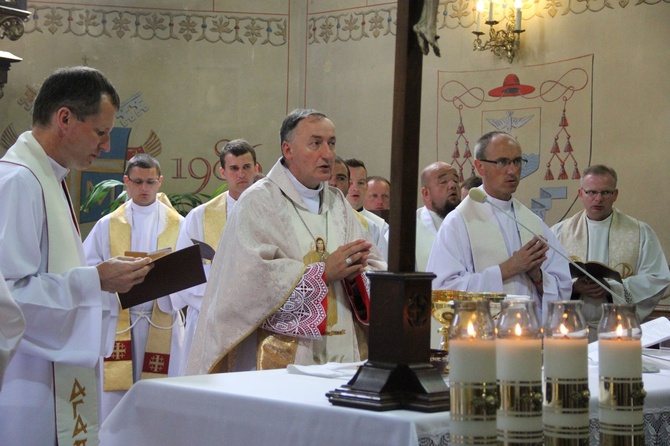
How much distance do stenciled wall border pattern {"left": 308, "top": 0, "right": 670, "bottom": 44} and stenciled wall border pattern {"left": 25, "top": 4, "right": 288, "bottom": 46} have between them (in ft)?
1.51

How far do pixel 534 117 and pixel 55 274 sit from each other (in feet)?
21.2

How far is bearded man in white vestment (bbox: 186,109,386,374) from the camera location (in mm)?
4414

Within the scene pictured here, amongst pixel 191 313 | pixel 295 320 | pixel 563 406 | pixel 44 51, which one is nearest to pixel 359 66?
pixel 44 51

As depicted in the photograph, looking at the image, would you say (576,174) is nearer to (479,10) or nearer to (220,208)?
(479,10)

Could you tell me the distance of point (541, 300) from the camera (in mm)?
5488

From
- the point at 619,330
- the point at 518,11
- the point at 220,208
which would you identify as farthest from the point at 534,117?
the point at 619,330

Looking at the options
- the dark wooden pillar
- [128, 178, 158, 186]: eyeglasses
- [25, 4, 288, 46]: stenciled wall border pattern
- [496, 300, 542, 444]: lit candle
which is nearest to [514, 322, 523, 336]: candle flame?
[496, 300, 542, 444]: lit candle

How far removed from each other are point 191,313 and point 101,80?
12.5 ft

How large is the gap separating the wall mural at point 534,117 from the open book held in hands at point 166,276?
563 cm

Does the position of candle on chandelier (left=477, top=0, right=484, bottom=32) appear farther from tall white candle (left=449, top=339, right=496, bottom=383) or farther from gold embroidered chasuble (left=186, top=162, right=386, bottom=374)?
tall white candle (left=449, top=339, right=496, bottom=383)

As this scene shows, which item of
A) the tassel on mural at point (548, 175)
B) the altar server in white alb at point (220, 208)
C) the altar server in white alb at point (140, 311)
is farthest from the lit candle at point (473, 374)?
the tassel on mural at point (548, 175)

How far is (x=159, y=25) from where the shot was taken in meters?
10.6

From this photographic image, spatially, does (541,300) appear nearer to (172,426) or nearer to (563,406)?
(172,426)

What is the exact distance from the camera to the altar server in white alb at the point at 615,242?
285 inches
